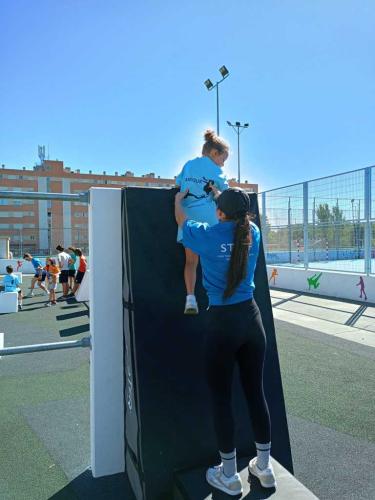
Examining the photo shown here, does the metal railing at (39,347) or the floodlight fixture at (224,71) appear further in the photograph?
the floodlight fixture at (224,71)

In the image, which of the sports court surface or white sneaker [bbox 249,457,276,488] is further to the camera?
the sports court surface

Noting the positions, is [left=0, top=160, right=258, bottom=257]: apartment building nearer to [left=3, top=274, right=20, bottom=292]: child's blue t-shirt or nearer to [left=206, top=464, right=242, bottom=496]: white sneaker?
[left=3, top=274, right=20, bottom=292]: child's blue t-shirt

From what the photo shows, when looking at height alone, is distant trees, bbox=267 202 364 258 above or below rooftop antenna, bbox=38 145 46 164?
below

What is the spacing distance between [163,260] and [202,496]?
1.34 m

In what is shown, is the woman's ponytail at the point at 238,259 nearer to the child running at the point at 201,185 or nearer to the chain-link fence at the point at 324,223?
the child running at the point at 201,185

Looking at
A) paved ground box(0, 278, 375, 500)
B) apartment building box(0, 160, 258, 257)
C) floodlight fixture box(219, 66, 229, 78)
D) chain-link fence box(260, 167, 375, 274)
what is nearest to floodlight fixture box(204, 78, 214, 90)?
floodlight fixture box(219, 66, 229, 78)

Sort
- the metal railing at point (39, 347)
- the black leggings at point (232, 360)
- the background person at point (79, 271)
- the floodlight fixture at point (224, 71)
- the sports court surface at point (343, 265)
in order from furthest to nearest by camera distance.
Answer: the floodlight fixture at point (224, 71), the background person at point (79, 271), the sports court surface at point (343, 265), the metal railing at point (39, 347), the black leggings at point (232, 360)

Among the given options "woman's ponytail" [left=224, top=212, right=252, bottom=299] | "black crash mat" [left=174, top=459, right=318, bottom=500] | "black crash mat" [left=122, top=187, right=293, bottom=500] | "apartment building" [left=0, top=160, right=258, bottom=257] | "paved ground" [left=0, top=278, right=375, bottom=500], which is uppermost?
"apartment building" [left=0, top=160, right=258, bottom=257]

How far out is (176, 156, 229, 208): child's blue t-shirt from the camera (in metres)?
2.42

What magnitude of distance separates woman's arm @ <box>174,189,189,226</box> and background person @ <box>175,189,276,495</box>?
0.39 m

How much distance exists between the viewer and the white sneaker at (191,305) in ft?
7.98

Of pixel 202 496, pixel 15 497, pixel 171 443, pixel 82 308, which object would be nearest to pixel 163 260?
pixel 171 443

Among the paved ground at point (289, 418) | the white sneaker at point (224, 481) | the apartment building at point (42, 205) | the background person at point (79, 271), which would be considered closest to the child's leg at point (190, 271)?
the white sneaker at point (224, 481)

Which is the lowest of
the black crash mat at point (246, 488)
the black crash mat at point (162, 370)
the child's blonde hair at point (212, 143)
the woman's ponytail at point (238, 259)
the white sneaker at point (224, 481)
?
the black crash mat at point (246, 488)
